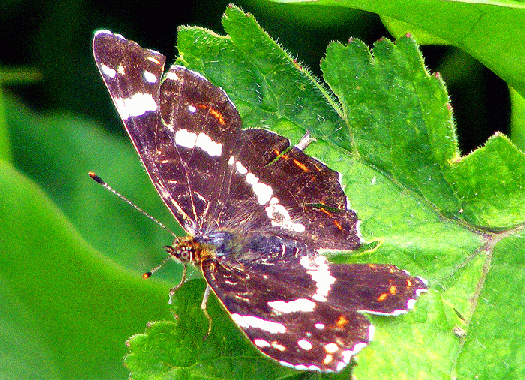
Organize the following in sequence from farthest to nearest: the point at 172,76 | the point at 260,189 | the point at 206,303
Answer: the point at 260,189 < the point at 172,76 < the point at 206,303

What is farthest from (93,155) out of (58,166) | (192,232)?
(192,232)

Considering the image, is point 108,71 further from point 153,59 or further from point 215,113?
point 215,113

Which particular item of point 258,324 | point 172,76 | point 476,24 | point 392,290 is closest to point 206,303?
point 258,324

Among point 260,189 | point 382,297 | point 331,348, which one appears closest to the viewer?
point 331,348

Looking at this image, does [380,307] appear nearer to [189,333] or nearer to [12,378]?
[189,333]

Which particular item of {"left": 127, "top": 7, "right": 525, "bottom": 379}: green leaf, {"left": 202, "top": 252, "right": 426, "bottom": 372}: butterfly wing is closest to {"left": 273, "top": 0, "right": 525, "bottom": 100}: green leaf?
{"left": 127, "top": 7, "right": 525, "bottom": 379}: green leaf

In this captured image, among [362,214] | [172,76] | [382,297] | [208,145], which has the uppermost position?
[172,76]
